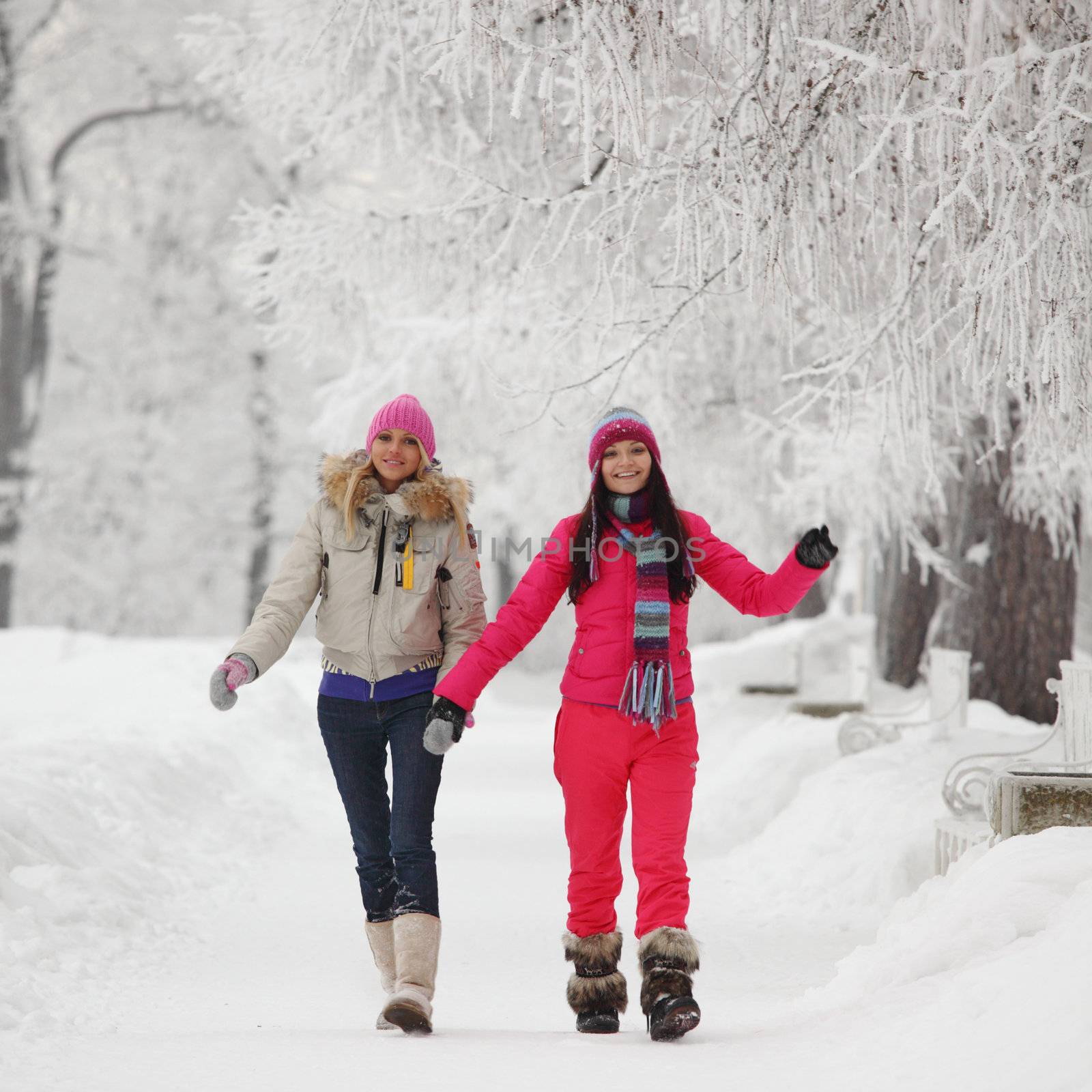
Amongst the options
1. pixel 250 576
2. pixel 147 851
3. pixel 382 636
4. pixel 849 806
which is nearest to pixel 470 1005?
pixel 382 636

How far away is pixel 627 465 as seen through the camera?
14.7 feet

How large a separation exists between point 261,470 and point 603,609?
22745 millimetres

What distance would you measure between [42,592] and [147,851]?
20879mm

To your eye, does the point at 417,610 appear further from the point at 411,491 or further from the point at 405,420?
the point at 405,420

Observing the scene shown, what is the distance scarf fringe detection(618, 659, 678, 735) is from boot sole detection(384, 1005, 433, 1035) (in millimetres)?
1077

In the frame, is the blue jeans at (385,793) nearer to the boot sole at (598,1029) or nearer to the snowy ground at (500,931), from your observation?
the snowy ground at (500,931)

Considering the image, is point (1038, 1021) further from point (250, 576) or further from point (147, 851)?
point (250, 576)

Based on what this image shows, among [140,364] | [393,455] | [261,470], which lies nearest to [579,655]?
[393,455]

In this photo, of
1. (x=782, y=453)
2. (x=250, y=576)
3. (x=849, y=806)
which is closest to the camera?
(x=849, y=806)

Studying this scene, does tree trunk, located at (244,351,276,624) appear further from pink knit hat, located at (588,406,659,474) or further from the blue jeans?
pink knit hat, located at (588,406,659,474)

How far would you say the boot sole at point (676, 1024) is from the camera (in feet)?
13.0

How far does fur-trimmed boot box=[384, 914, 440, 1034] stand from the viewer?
412 centimetres

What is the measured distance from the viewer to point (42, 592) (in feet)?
86.5

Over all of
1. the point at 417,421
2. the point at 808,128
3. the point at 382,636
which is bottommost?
the point at 382,636
